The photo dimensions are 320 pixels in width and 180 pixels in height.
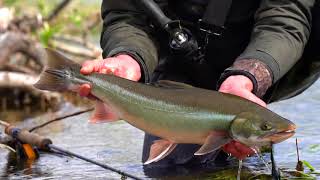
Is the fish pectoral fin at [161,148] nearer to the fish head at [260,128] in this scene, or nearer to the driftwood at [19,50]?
the fish head at [260,128]

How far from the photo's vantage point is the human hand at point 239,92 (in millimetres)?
3320

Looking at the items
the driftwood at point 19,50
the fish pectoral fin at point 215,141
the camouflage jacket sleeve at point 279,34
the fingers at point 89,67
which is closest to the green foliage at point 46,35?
the driftwood at point 19,50

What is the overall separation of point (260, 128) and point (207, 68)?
1465 millimetres

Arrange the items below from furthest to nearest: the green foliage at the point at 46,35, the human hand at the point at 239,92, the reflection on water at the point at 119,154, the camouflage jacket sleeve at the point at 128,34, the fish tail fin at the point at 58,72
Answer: the green foliage at the point at 46,35 < the reflection on water at the point at 119,154 < the camouflage jacket sleeve at the point at 128,34 < the fish tail fin at the point at 58,72 < the human hand at the point at 239,92

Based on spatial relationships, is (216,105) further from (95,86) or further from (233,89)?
(95,86)

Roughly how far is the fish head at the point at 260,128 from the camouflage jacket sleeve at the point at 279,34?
62cm

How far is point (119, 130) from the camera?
6.00 metres

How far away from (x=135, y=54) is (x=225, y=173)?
32.9 inches

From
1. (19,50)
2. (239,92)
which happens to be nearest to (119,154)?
(239,92)

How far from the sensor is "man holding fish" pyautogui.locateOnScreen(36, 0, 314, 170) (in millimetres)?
3158

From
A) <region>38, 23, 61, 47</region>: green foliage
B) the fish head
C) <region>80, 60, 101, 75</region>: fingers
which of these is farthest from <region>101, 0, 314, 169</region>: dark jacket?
<region>38, 23, 61, 47</region>: green foliage

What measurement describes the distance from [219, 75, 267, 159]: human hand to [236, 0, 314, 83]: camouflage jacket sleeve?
18 cm

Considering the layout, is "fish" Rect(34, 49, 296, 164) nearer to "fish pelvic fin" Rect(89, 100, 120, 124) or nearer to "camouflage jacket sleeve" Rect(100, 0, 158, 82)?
"fish pelvic fin" Rect(89, 100, 120, 124)

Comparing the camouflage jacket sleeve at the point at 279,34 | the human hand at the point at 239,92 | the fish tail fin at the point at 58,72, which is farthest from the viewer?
the camouflage jacket sleeve at the point at 279,34
